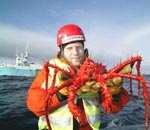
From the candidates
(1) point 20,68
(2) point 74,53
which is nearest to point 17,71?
(1) point 20,68

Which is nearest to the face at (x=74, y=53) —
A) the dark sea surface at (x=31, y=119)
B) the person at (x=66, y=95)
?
the person at (x=66, y=95)

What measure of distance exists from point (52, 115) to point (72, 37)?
144cm

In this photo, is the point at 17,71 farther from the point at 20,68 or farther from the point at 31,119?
the point at 31,119

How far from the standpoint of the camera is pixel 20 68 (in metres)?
81.1

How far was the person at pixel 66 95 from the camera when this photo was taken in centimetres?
540

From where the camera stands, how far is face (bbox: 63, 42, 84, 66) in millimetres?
5543

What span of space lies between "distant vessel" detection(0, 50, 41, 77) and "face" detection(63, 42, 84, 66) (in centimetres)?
7333

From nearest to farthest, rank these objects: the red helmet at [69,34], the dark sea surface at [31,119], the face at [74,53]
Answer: the face at [74,53], the red helmet at [69,34], the dark sea surface at [31,119]

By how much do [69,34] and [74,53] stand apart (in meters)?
0.39

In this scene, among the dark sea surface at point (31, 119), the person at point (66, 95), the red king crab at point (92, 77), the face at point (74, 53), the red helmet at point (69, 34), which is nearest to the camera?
the red king crab at point (92, 77)

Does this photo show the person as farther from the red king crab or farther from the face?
the red king crab

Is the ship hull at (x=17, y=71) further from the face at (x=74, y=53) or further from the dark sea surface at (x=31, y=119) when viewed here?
the face at (x=74, y=53)

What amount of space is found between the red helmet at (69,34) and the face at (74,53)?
9cm

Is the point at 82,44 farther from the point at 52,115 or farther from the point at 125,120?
the point at 125,120
